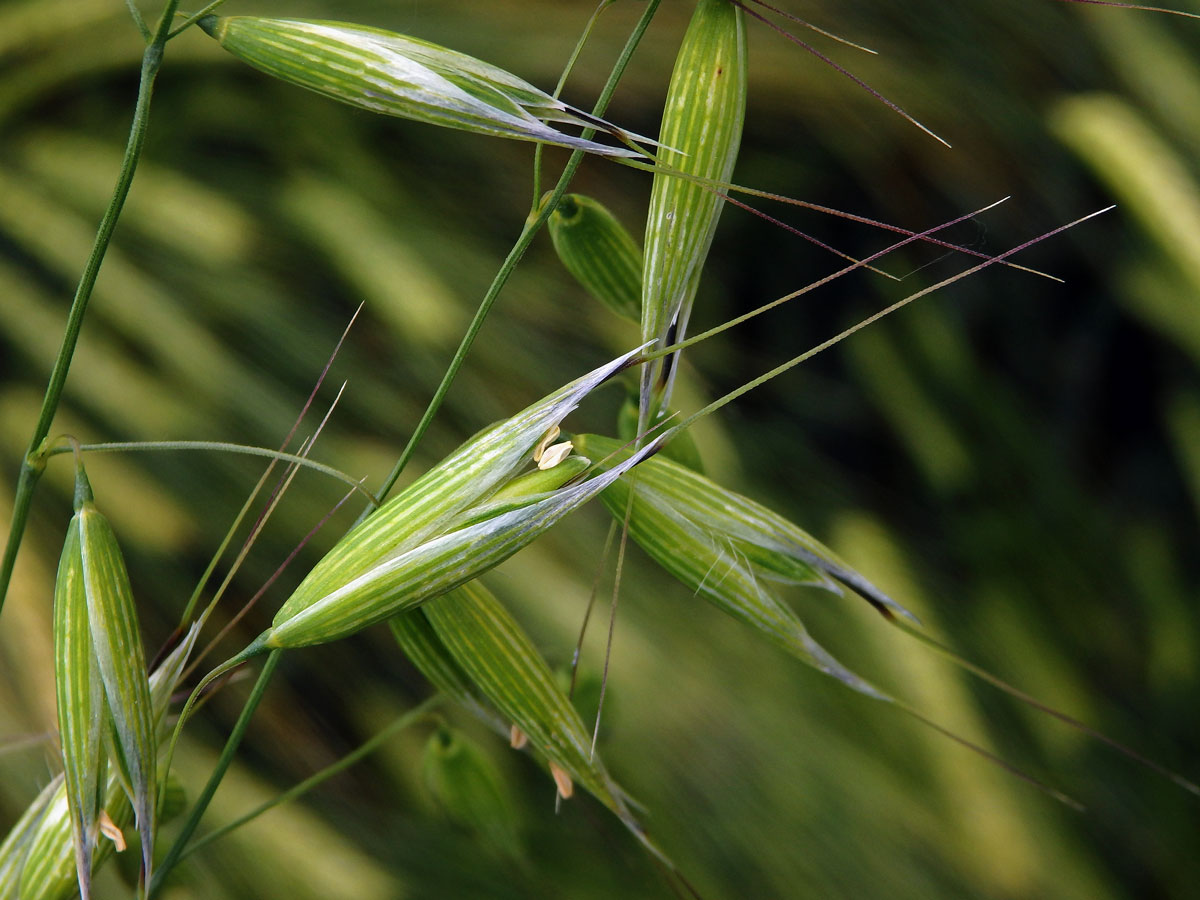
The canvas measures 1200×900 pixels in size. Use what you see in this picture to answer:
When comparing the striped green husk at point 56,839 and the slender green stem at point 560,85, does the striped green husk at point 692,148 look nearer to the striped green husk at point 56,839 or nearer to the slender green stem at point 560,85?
the slender green stem at point 560,85

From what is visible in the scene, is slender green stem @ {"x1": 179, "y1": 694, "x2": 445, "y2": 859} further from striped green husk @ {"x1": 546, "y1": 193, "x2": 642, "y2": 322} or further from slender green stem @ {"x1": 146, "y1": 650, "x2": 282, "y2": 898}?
striped green husk @ {"x1": 546, "y1": 193, "x2": 642, "y2": 322}

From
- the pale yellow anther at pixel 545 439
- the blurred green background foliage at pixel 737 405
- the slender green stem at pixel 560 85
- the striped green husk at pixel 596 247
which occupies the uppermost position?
the slender green stem at pixel 560 85

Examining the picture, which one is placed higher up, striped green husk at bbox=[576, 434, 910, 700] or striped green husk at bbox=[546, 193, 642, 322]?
striped green husk at bbox=[546, 193, 642, 322]

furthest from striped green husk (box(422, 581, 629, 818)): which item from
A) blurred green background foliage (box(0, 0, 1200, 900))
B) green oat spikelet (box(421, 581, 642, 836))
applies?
blurred green background foliage (box(0, 0, 1200, 900))

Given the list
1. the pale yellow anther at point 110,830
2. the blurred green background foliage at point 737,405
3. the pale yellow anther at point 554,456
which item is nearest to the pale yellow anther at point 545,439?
the pale yellow anther at point 554,456

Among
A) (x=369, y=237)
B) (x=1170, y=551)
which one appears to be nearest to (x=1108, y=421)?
(x=1170, y=551)

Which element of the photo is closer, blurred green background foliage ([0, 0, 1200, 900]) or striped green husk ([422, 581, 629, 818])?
striped green husk ([422, 581, 629, 818])

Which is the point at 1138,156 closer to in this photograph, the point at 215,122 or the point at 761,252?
the point at 761,252
